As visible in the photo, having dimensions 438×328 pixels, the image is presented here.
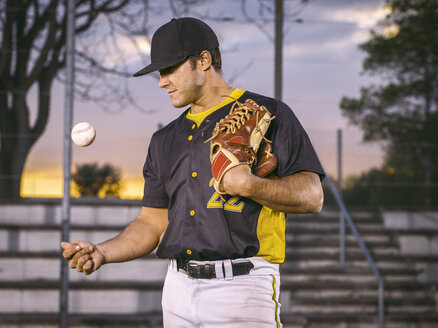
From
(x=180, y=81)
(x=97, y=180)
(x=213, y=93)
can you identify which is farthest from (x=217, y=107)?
(x=97, y=180)

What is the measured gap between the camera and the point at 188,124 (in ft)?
8.27

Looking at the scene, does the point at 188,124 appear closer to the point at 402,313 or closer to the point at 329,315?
the point at 329,315

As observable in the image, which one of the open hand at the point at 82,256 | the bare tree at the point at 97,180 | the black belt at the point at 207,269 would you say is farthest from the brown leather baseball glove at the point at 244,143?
the bare tree at the point at 97,180

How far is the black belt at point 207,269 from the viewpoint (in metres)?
2.20

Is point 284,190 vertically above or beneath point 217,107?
beneath

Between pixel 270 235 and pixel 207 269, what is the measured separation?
28 centimetres

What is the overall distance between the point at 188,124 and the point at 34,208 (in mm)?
5116

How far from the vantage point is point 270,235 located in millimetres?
2264

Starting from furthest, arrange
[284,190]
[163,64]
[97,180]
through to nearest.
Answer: [97,180] < [163,64] < [284,190]

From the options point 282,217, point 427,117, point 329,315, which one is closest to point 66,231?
point 329,315

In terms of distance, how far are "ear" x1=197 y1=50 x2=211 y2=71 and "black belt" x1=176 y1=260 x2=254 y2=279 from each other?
0.81m

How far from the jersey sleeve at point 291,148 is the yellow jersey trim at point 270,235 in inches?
6.7

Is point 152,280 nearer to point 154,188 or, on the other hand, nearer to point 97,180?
point 97,180

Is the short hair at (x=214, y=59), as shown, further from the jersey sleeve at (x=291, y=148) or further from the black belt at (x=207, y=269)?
the black belt at (x=207, y=269)
